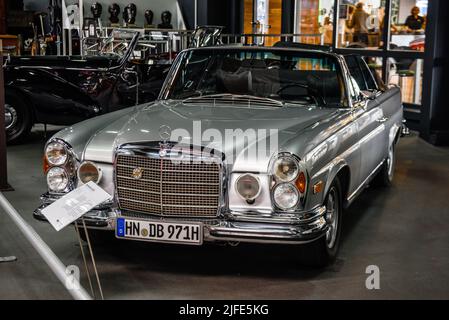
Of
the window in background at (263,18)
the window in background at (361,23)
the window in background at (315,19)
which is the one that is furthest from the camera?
the window in background at (263,18)

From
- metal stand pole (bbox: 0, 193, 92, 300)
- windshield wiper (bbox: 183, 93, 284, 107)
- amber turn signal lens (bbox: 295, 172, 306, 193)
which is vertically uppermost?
windshield wiper (bbox: 183, 93, 284, 107)

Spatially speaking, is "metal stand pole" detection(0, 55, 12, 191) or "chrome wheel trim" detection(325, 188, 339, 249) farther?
"metal stand pole" detection(0, 55, 12, 191)

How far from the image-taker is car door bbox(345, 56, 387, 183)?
5.14 metres

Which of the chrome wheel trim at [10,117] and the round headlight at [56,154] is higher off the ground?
the round headlight at [56,154]

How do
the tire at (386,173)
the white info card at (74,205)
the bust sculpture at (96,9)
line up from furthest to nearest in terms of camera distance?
the bust sculpture at (96,9), the tire at (386,173), the white info card at (74,205)

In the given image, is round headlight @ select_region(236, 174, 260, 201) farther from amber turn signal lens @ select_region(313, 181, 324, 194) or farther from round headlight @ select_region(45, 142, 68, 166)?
round headlight @ select_region(45, 142, 68, 166)

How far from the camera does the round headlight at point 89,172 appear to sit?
4.14m

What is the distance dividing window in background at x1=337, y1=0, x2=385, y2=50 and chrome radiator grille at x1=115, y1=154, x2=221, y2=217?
344 inches

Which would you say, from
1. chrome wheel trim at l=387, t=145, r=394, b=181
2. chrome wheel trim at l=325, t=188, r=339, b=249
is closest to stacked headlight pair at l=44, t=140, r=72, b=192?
chrome wheel trim at l=325, t=188, r=339, b=249

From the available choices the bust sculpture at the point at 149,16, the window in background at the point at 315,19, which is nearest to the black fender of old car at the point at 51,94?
the window in background at the point at 315,19

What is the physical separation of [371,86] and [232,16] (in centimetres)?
960

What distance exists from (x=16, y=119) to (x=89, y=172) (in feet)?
16.8

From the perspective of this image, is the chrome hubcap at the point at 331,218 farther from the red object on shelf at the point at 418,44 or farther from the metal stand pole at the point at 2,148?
the red object on shelf at the point at 418,44

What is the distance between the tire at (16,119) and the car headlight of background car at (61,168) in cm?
478
